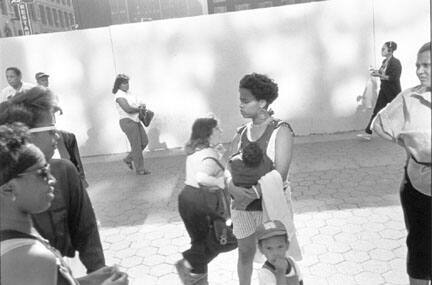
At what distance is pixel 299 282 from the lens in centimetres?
280

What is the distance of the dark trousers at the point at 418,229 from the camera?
2.88 metres

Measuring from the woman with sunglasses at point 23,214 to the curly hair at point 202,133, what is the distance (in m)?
1.85

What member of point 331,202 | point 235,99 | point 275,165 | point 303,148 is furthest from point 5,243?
point 235,99

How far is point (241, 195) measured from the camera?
10.4 ft

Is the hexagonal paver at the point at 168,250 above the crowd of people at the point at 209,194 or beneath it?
beneath

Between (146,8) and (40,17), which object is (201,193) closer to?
(40,17)

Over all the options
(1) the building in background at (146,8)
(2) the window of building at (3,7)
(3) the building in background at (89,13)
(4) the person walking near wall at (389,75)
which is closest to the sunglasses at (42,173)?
(4) the person walking near wall at (389,75)

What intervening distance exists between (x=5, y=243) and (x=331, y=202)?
4.86 metres

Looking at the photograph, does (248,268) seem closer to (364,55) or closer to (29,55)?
(364,55)

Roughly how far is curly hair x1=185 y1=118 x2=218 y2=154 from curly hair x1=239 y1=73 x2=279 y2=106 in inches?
17.5

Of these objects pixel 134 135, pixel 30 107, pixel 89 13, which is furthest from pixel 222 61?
pixel 89 13

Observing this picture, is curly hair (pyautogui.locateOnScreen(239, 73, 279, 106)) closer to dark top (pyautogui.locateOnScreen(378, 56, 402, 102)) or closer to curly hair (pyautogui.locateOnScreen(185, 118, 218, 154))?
curly hair (pyautogui.locateOnScreen(185, 118, 218, 154))

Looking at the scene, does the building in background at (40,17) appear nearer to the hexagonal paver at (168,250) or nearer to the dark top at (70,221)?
the hexagonal paver at (168,250)

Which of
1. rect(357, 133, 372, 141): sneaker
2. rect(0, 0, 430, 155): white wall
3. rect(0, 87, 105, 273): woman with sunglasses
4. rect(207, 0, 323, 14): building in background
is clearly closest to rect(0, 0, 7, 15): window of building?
rect(207, 0, 323, 14): building in background
